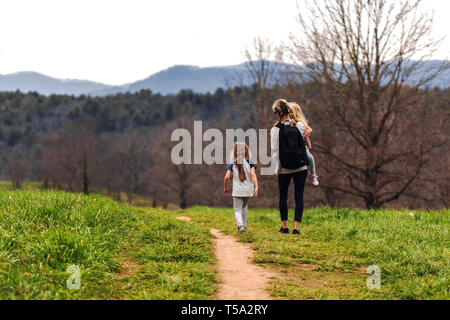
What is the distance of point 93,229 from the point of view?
5582 mm

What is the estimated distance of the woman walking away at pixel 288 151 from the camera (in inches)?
289

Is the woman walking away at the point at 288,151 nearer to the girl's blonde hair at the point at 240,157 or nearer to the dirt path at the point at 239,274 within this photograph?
the girl's blonde hair at the point at 240,157

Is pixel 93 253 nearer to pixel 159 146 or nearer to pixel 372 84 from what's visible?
pixel 372 84

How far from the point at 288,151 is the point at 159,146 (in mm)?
38289

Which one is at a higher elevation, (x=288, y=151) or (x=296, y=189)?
(x=288, y=151)

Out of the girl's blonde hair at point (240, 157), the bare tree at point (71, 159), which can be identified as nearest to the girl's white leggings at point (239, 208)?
the girl's blonde hair at point (240, 157)

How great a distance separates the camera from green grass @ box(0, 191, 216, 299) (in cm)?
384

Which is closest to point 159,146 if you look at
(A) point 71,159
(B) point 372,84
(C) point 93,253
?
(A) point 71,159

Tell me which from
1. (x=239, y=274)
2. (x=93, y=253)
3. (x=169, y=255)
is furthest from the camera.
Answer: (x=169, y=255)

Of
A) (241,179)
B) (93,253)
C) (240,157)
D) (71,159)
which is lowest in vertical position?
(71,159)

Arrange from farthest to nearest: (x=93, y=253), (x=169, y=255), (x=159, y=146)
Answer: (x=159, y=146), (x=169, y=255), (x=93, y=253)

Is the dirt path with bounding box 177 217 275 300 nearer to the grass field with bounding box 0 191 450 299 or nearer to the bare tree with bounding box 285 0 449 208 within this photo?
the grass field with bounding box 0 191 450 299

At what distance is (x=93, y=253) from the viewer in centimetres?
466
